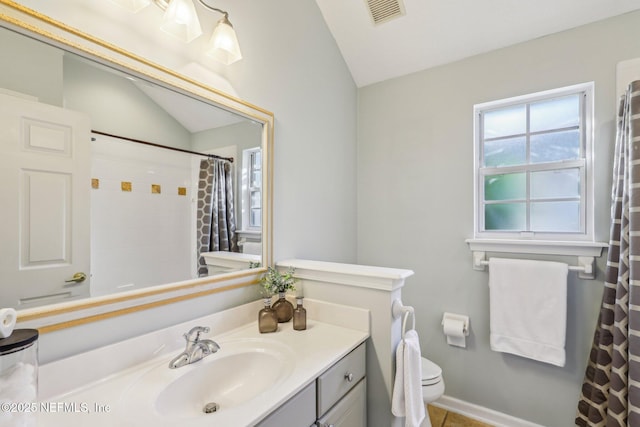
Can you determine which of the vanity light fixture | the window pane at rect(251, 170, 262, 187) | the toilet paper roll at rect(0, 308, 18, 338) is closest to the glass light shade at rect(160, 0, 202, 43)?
the vanity light fixture

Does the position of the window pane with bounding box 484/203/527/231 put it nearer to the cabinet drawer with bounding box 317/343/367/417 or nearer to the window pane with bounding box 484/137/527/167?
the window pane with bounding box 484/137/527/167

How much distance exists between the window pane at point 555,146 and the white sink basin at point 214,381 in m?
1.91

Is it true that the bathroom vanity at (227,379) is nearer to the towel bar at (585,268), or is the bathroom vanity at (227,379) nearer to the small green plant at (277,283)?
the small green plant at (277,283)

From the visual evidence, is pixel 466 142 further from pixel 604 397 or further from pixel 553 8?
pixel 604 397

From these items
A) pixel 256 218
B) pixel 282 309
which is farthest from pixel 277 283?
pixel 256 218

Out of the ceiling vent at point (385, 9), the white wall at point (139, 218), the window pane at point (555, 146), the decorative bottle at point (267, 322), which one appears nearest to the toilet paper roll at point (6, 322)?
the white wall at point (139, 218)

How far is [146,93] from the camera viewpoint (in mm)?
1096

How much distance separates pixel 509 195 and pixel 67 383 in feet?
7.76

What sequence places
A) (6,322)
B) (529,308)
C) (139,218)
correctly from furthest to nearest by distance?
1. (529,308)
2. (139,218)
3. (6,322)

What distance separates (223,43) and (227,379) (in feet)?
4.40

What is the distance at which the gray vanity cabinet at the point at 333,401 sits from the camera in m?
0.89

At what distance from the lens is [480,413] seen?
192cm

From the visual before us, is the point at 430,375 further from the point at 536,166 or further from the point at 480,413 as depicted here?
the point at 536,166

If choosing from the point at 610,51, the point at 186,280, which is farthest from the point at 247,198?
the point at 610,51
